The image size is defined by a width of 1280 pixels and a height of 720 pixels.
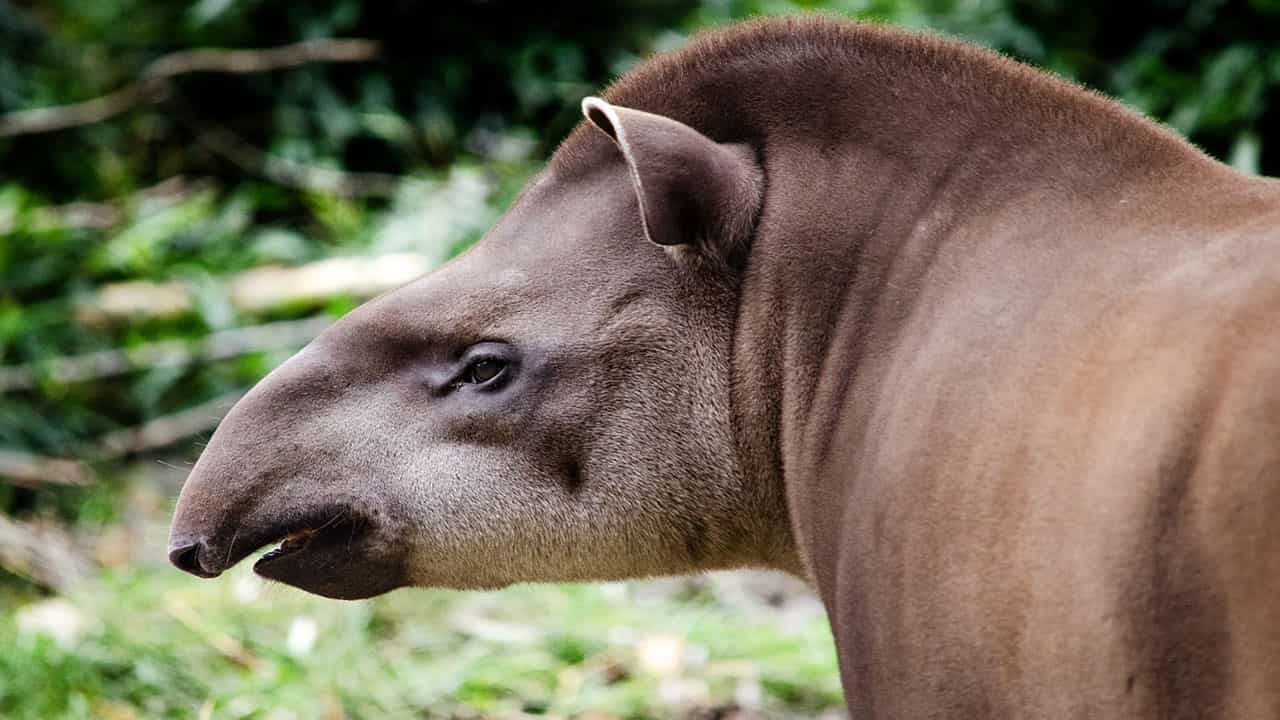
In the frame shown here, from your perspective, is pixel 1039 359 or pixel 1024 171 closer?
pixel 1039 359

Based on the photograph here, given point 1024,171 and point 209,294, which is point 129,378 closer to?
point 209,294

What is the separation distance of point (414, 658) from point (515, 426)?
7.52 ft

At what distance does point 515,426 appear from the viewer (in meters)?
3.08

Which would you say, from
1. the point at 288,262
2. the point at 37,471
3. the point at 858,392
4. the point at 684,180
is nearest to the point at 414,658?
the point at 684,180

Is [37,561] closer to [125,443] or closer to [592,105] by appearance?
[125,443]

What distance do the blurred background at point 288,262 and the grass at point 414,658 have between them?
14mm

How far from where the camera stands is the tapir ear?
287cm

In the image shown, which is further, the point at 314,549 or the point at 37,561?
the point at 37,561

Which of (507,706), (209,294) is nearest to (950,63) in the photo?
(507,706)

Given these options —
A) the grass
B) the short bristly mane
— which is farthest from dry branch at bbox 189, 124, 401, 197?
the short bristly mane

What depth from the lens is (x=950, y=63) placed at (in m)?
2.93

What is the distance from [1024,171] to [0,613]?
5035 mm

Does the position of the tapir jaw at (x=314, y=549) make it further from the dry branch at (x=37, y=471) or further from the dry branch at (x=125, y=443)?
the dry branch at (x=37, y=471)

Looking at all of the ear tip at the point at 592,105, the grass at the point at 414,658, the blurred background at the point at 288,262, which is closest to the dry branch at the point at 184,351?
the blurred background at the point at 288,262
